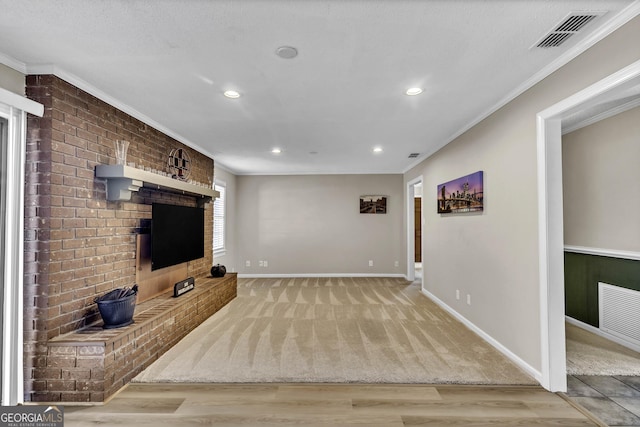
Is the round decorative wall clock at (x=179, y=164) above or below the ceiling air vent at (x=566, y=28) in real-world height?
below

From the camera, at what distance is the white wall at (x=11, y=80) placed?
2.15 metres

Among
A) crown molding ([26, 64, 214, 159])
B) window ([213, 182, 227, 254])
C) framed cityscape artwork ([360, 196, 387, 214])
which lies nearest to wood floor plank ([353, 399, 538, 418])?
crown molding ([26, 64, 214, 159])

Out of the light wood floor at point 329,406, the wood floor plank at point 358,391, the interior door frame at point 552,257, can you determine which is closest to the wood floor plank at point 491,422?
the light wood floor at point 329,406

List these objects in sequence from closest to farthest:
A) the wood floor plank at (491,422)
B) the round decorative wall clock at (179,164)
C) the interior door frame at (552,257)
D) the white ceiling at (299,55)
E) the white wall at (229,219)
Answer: the white ceiling at (299,55)
the wood floor plank at (491,422)
the interior door frame at (552,257)
the round decorative wall clock at (179,164)
the white wall at (229,219)

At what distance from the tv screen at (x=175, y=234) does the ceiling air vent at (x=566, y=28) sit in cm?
367

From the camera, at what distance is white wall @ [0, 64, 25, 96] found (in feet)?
7.06

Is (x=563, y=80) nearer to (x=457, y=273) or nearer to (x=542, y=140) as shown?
(x=542, y=140)

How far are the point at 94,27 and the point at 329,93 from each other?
1674mm

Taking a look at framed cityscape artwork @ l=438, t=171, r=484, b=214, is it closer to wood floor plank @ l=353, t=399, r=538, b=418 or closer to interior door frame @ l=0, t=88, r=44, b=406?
wood floor plank @ l=353, t=399, r=538, b=418

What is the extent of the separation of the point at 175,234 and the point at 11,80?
204 centimetres

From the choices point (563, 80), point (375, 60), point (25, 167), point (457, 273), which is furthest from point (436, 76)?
point (25, 167)

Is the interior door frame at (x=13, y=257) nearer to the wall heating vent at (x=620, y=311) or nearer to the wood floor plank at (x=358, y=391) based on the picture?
the wood floor plank at (x=358, y=391)

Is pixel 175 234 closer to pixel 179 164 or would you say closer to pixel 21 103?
pixel 179 164

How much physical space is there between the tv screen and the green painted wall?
4.92m
